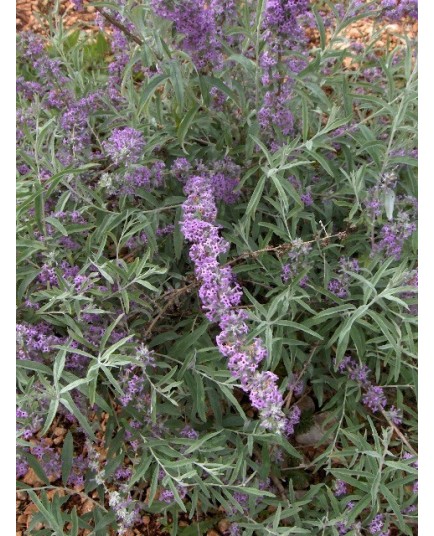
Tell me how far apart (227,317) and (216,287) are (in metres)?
0.10

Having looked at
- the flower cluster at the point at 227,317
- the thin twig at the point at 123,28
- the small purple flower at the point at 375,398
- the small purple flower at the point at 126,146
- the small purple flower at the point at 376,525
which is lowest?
the small purple flower at the point at 376,525

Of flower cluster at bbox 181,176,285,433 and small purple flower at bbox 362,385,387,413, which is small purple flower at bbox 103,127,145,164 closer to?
flower cluster at bbox 181,176,285,433

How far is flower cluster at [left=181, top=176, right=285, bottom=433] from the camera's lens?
5.60 feet

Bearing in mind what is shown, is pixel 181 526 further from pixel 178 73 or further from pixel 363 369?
pixel 178 73

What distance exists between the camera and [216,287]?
1798 mm

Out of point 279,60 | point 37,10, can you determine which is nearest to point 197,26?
point 279,60

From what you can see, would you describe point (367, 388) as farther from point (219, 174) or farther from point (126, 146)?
point (126, 146)

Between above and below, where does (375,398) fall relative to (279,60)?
below

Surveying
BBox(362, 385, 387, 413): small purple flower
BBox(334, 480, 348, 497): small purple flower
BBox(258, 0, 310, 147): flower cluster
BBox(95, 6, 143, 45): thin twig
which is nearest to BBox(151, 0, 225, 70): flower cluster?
BBox(258, 0, 310, 147): flower cluster

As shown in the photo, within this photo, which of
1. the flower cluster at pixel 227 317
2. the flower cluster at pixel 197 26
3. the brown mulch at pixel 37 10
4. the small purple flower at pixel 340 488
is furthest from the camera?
the brown mulch at pixel 37 10

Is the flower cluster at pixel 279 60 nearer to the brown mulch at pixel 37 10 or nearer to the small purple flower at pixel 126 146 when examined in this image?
the small purple flower at pixel 126 146

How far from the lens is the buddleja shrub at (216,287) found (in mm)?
1944

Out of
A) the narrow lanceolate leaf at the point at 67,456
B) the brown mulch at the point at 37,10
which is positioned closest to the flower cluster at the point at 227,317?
the narrow lanceolate leaf at the point at 67,456

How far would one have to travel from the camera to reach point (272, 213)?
7.98 ft
